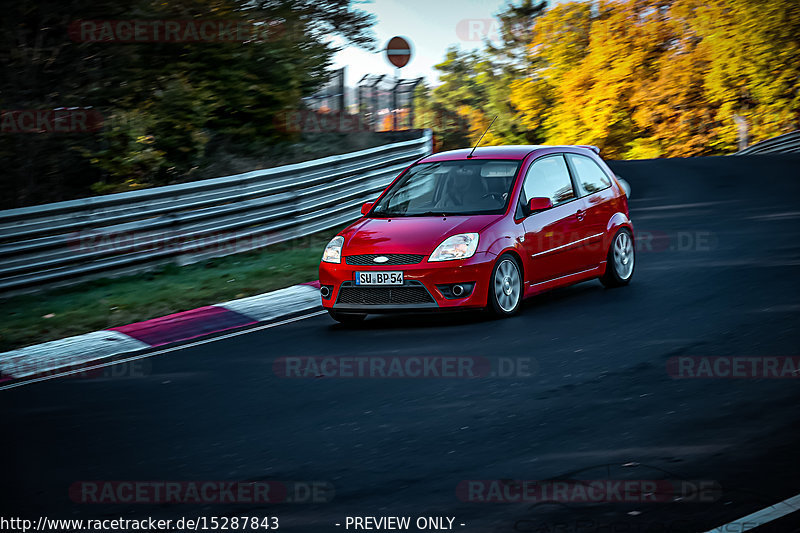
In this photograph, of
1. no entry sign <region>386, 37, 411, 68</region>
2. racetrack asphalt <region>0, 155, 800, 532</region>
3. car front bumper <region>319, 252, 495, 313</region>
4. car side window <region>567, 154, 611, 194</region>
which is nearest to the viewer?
racetrack asphalt <region>0, 155, 800, 532</region>

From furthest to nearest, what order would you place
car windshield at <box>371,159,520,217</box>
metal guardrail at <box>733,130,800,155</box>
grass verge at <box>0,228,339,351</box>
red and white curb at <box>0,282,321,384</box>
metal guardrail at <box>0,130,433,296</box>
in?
metal guardrail at <box>733,130,800,155</box>, metal guardrail at <box>0,130,433,296</box>, grass verge at <box>0,228,339,351</box>, car windshield at <box>371,159,520,217</box>, red and white curb at <box>0,282,321,384</box>

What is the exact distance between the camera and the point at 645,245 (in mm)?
14195

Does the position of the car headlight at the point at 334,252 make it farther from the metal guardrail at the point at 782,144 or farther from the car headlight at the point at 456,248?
the metal guardrail at the point at 782,144

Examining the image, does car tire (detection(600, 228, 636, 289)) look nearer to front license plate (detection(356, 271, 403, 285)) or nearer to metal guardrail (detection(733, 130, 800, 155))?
front license plate (detection(356, 271, 403, 285))

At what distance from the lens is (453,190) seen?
1027cm

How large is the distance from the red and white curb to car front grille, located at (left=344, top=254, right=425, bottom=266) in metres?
1.36

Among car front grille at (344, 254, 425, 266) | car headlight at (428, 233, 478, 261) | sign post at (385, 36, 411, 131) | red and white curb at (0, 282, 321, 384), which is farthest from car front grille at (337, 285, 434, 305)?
sign post at (385, 36, 411, 131)

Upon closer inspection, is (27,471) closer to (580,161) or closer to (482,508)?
(482,508)

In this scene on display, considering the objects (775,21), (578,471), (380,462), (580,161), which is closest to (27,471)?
(380,462)

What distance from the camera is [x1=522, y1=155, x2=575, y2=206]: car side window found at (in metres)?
10.2

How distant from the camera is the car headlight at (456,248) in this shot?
30.3ft

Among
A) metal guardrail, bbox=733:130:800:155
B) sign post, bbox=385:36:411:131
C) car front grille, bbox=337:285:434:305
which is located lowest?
car front grille, bbox=337:285:434:305

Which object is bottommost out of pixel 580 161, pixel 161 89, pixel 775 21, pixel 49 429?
pixel 49 429

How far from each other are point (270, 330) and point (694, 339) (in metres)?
3.95
